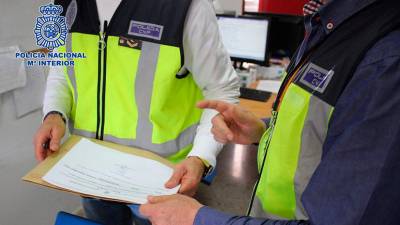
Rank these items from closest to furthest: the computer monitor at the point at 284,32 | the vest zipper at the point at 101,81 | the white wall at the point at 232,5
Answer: the vest zipper at the point at 101,81 → the computer monitor at the point at 284,32 → the white wall at the point at 232,5

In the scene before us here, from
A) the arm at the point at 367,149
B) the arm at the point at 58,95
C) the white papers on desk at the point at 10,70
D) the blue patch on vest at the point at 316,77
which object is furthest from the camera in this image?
the white papers on desk at the point at 10,70

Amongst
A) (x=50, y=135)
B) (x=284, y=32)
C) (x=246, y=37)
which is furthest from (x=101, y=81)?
(x=284, y=32)

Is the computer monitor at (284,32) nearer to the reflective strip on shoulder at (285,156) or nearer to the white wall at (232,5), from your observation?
the white wall at (232,5)

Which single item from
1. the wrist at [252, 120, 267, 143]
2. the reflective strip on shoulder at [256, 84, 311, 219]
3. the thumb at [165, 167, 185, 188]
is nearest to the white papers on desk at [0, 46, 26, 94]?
the thumb at [165, 167, 185, 188]

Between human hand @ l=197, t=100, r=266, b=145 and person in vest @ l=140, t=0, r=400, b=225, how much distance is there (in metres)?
0.15

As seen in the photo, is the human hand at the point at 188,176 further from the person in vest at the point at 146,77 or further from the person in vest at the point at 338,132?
the person in vest at the point at 338,132

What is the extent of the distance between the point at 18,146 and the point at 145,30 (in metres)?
1.07

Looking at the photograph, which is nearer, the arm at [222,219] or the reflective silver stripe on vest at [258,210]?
the arm at [222,219]

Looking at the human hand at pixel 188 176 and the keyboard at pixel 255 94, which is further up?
the human hand at pixel 188 176

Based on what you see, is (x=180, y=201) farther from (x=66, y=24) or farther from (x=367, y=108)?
(x=66, y=24)

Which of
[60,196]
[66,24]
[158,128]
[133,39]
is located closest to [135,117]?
[158,128]

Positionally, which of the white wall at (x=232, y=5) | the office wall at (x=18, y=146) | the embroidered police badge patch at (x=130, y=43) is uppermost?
the white wall at (x=232, y=5)

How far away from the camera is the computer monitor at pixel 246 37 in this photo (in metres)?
2.59

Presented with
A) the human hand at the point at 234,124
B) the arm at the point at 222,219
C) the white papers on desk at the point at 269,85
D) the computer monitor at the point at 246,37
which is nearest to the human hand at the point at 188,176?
the human hand at the point at 234,124
